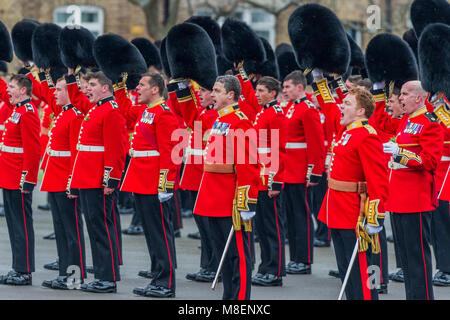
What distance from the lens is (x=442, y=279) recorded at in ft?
23.9

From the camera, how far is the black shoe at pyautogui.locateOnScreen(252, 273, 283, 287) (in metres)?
7.21

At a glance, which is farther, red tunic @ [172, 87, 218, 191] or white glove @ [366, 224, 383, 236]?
red tunic @ [172, 87, 218, 191]

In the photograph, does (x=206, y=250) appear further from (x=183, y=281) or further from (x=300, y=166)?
(x=300, y=166)

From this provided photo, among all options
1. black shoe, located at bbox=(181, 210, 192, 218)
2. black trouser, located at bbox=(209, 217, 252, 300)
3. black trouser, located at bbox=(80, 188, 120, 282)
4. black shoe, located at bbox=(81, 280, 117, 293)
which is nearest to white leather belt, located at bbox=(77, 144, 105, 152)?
black trouser, located at bbox=(80, 188, 120, 282)

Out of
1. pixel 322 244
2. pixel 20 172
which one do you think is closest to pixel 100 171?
pixel 20 172

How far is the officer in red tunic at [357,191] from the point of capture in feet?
18.1

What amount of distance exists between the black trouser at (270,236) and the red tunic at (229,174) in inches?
53.0

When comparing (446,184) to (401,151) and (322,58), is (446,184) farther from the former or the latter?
(322,58)

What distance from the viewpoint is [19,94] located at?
7.13 m

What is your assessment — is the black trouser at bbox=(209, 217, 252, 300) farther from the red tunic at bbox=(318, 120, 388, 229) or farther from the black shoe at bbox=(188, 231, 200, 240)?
the black shoe at bbox=(188, 231, 200, 240)

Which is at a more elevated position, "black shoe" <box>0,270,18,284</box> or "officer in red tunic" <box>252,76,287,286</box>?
"officer in red tunic" <box>252,76,287,286</box>

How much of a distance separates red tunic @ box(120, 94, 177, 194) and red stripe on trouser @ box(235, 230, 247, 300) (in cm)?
77

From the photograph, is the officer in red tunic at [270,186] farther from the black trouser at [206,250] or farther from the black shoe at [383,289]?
the black shoe at [383,289]
